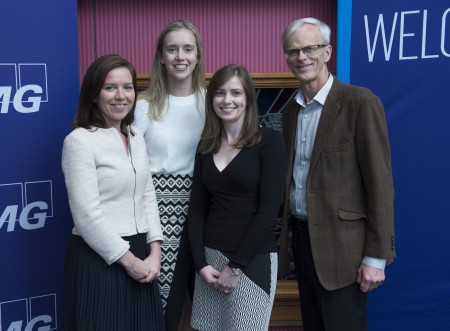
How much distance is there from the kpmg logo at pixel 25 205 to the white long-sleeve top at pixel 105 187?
0.57 meters

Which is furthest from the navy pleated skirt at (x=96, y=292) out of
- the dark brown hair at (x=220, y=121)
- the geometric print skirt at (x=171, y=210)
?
the dark brown hair at (x=220, y=121)

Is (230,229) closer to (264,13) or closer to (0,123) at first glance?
(0,123)

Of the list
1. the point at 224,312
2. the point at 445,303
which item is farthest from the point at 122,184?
the point at 445,303

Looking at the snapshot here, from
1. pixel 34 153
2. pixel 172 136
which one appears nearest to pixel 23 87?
pixel 34 153

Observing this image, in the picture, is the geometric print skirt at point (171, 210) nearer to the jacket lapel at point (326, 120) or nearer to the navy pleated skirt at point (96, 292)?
the navy pleated skirt at point (96, 292)

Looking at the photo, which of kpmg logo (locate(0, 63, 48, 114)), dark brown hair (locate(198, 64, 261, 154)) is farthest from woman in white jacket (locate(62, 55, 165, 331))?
kpmg logo (locate(0, 63, 48, 114))

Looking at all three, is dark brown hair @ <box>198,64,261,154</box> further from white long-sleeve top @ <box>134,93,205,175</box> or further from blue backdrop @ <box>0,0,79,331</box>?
blue backdrop @ <box>0,0,79,331</box>

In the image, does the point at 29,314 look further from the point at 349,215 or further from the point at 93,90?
the point at 349,215

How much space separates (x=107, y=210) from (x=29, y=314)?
0.92 meters

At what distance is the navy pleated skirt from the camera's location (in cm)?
190

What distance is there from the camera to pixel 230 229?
78.7 inches

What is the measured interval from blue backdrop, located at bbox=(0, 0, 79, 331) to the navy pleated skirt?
1.84 feet

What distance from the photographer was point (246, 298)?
77.9 inches

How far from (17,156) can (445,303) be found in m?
2.23
